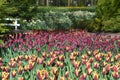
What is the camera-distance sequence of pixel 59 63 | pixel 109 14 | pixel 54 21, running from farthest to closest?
pixel 54 21 → pixel 109 14 → pixel 59 63

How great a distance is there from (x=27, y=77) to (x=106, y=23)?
36.3ft

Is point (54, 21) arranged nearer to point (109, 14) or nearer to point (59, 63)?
point (109, 14)

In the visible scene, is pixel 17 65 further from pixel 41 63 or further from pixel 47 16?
pixel 47 16

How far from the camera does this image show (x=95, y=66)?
17.9ft

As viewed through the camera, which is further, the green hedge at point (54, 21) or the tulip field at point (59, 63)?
the green hedge at point (54, 21)

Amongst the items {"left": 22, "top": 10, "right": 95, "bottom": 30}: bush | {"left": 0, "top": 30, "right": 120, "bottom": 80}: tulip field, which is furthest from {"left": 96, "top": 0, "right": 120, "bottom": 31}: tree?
{"left": 0, "top": 30, "right": 120, "bottom": 80}: tulip field

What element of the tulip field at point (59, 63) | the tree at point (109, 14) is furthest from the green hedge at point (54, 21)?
the tulip field at point (59, 63)

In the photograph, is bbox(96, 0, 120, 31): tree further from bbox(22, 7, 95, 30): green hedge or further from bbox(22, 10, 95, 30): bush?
bbox(22, 10, 95, 30): bush

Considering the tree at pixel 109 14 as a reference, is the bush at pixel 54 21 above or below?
below

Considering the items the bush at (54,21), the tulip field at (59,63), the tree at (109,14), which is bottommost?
the bush at (54,21)

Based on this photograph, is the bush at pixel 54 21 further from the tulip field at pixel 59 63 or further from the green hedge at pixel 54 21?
the tulip field at pixel 59 63

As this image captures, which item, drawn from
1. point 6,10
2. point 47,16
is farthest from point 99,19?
point 6,10

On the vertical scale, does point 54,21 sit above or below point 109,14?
below

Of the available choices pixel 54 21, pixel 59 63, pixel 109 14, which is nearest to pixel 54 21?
pixel 54 21
